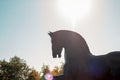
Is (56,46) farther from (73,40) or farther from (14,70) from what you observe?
(14,70)

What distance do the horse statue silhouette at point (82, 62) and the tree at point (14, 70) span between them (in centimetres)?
6578

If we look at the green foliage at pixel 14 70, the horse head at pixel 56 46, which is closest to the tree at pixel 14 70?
the green foliage at pixel 14 70

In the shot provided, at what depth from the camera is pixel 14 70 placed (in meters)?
72.6

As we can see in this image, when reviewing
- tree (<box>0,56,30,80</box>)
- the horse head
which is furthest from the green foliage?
the horse head

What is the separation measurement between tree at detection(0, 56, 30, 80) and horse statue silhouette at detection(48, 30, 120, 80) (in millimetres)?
65778

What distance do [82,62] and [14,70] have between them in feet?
223

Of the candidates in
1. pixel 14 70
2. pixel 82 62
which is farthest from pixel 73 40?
pixel 14 70

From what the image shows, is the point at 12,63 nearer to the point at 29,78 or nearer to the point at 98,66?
the point at 29,78

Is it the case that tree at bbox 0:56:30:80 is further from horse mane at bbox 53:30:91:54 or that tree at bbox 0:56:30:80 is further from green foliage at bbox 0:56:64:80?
horse mane at bbox 53:30:91:54

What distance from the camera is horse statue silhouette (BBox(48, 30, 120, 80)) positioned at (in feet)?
25.8

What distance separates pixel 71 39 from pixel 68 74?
1608 mm

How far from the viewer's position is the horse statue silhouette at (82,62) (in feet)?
25.8

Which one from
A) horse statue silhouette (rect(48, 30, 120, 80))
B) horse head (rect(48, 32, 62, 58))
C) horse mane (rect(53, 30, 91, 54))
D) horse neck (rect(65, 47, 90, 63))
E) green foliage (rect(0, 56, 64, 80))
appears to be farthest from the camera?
green foliage (rect(0, 56, 64, 80))

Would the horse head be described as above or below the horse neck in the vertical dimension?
above
